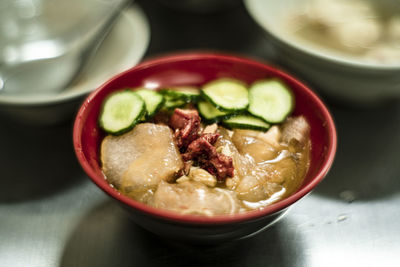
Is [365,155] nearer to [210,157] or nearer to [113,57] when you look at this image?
[210,157]

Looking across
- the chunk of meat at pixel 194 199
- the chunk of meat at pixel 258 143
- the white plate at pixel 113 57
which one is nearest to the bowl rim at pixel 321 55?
the chunk of meat at pixel 258 143

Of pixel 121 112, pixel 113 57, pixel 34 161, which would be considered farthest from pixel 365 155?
pixel 34 161

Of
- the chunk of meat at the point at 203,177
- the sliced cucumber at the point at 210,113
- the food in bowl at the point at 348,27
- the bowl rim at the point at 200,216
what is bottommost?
the food in bowl at the point at 348,27

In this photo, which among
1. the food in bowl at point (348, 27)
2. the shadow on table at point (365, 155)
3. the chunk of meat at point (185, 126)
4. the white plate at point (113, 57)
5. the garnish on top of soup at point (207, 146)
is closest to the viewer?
the garnish on top of soup at point (207, 146)

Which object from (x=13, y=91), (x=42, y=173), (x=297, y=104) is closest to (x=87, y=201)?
(x=42, y=173)

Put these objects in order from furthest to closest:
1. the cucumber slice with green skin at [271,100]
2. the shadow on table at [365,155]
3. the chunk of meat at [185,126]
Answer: the shadow on table at [365,155], the cucumber slice with green skin at [271,100], the chunk of meat at [185,126]

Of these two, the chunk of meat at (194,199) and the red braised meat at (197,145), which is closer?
the chunk of meat at (194,199)

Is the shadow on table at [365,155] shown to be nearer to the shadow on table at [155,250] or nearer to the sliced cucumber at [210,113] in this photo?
the shadow on table at [155,250]

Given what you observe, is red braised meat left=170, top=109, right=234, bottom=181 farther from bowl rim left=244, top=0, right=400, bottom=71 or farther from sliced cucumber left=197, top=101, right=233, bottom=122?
bowl rim left=244, top=0, right=400, bottom=71

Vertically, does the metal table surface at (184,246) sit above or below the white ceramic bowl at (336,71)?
below
